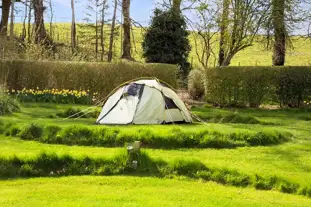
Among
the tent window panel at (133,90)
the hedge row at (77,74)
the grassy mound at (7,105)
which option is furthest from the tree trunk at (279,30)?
the grassy mound at (7,105)

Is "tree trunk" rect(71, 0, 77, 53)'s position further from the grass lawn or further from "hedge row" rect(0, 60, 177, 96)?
the grass lawn

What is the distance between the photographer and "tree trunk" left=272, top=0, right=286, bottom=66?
19.3 meters

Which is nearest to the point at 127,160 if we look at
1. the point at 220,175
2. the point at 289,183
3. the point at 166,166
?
the point at 166,166

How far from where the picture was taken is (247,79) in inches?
659

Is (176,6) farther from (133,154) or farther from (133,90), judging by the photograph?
(133,154)

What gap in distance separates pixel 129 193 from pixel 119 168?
1.22 meters

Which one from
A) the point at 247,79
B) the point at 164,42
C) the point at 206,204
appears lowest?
the point at 206,204

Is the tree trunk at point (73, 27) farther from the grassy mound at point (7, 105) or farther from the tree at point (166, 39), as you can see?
the grassy mound at point (7, 105)

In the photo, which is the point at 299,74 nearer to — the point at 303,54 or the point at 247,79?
the point at 247,79

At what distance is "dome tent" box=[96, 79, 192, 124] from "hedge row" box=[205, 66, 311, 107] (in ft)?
16.4

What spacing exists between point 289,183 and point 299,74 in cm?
1055

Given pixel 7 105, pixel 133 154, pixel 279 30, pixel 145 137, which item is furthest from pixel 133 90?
pixel 279 30

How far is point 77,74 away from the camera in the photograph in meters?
17.0

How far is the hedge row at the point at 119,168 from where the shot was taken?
7.16 metres
